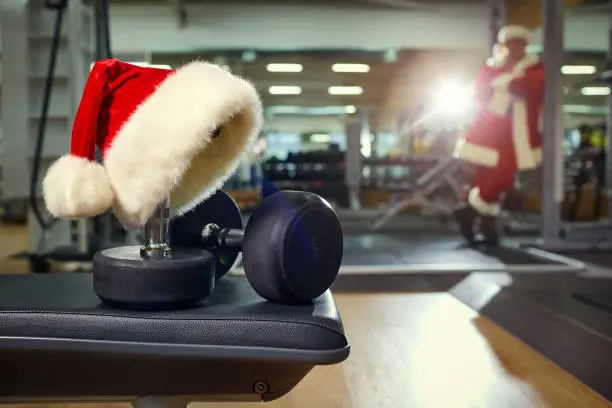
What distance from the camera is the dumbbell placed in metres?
0.95

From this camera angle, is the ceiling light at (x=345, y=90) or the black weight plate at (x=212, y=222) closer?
the black weight plate at (x=212, y=222)

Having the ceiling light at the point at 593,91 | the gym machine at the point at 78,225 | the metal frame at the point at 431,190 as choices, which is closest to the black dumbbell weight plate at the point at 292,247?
the gym machine at the point at 78,225

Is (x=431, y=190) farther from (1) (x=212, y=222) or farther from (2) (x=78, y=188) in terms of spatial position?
(2) (x=78, y=188)

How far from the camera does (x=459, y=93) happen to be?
5645mm

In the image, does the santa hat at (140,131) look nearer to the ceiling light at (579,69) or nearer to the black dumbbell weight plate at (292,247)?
the black dumbbell weight plate at (292,247)

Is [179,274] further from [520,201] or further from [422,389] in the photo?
[520,201]

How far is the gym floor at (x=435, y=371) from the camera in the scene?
1385mm

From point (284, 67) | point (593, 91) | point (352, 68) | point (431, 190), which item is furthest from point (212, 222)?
point (593, 91)

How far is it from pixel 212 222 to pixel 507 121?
91.8 inches

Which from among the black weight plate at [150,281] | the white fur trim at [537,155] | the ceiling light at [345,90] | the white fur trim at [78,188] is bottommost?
the black weight plate at [150,281]

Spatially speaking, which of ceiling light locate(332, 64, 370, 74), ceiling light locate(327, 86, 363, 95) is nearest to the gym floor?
ceiling light locate(332, 64, 370, 74)

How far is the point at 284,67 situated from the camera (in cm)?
780

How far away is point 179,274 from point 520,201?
4.64 meters

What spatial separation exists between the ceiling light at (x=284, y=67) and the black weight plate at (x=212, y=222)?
6583mm
